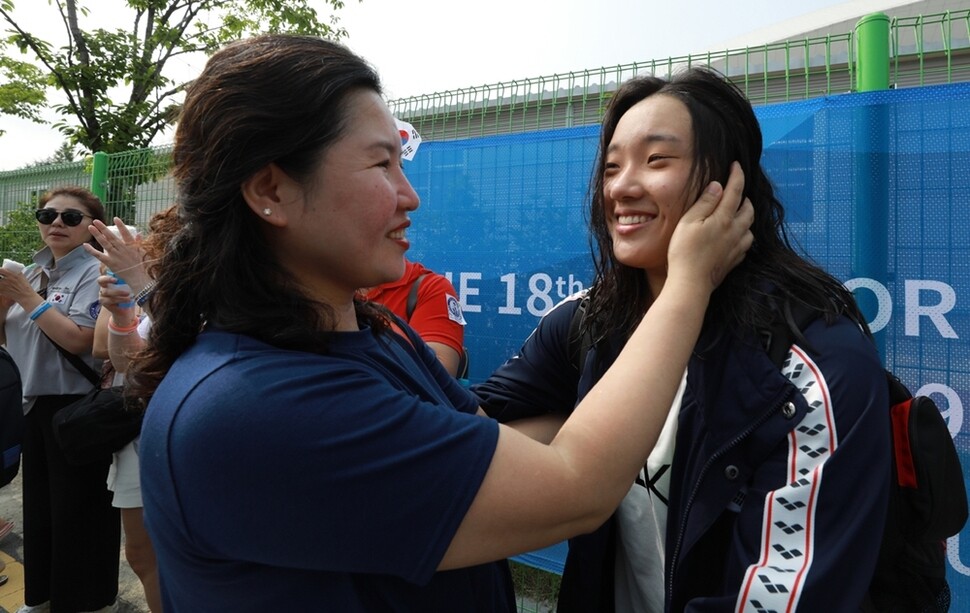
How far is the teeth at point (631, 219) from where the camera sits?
1439 millimetres

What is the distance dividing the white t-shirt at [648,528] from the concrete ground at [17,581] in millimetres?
2931

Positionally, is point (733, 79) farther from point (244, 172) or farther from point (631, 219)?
point (244, 172)

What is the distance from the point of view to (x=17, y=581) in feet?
12.3

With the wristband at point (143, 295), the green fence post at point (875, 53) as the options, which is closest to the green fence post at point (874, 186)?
the green fence post at point (875, 53)


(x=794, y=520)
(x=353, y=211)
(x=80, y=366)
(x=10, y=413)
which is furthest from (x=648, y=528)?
(x=10, y=413)

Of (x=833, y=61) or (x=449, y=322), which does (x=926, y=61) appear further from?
(x=449, y=322)

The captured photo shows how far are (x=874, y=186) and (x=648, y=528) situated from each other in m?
1.55

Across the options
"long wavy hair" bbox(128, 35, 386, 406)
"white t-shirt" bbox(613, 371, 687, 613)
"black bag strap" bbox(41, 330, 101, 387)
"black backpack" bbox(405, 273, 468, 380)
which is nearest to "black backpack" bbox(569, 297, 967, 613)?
"white t-shirt" bbox(613, 371, 687, 613)

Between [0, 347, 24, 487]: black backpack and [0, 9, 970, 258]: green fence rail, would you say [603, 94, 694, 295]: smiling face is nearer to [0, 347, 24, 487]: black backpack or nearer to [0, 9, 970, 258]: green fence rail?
[0, 9, 970, 258]: green fence rail

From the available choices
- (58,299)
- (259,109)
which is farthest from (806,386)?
(58,299)

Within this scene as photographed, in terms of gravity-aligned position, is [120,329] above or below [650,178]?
below

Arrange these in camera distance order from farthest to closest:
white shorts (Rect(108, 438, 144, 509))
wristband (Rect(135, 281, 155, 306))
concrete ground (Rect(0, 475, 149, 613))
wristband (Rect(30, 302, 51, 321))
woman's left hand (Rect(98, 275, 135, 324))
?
concrete ground (Rect(0, 475, 149, 613)), wristband (Rect(30, 302, 51, 321)), white shorts (Rect(108, 438, 144, 509)), woman's left hand (Rect(98, 275, 135, 324)), wristband (Rect(135, 281, 155, 306))

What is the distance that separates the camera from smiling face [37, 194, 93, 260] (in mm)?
3291

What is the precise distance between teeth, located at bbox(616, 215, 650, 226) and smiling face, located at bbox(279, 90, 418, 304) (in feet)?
1.88
